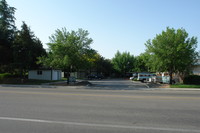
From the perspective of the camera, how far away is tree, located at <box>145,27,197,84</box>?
79.3 feet

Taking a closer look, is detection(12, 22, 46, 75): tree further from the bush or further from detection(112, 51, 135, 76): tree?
detection(112, 51, 135, 76): tree

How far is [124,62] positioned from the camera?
7038 cm

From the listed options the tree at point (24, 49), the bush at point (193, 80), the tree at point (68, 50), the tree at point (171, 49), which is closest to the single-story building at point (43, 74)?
the tree at point (24, 49)

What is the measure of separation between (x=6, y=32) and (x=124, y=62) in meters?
46.3

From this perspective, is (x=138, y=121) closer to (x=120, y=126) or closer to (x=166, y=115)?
(x=120, y=126)

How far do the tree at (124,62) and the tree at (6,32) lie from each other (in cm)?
4166

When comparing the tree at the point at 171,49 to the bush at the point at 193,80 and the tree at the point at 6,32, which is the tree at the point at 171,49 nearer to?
the bush at the point at 193,80

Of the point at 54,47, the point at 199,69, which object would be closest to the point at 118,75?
the point at 199,69

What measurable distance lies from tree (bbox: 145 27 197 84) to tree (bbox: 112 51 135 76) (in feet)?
145

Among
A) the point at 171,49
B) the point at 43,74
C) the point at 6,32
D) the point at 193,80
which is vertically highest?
the point at 6,32

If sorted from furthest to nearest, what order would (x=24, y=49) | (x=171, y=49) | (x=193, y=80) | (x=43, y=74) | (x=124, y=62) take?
(x=124, y=62) < (x=43, y=74) < (x=24, y=49) < (x=193, y=80) < (x=171, y=49)

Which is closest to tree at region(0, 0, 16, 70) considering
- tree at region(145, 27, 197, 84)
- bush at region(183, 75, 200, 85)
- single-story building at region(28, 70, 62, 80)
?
single-story building at region(28, 70, 62, 80)

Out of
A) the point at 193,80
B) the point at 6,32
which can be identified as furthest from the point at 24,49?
the point at 193,80

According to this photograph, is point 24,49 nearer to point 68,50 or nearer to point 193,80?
point 68,50
